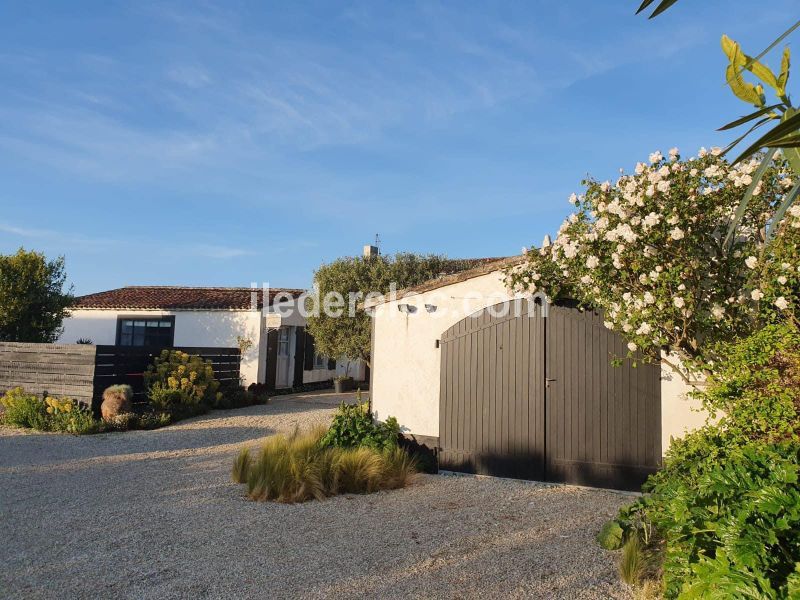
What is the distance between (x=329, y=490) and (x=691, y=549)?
4.32m

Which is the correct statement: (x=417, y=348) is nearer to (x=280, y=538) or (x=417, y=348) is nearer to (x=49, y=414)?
(x=280, y=538)

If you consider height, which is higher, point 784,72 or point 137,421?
point 784,72

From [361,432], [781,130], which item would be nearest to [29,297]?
[361,432]

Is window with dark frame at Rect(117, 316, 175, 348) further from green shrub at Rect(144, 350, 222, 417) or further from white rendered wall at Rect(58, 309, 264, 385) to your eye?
green shrub at Rect(144, 350, 222, 417)

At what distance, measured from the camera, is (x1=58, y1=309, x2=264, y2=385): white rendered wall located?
60.3 ft

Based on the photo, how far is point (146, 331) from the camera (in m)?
20.9

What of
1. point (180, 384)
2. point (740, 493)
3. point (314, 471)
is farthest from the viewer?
point (180, 384)

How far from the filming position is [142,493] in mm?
6918

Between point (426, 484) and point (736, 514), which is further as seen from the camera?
point (426, 484)

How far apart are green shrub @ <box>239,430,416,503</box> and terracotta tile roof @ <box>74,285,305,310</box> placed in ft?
39.1

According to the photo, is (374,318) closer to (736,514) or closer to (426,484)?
(426,484)

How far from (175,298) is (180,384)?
9085mm

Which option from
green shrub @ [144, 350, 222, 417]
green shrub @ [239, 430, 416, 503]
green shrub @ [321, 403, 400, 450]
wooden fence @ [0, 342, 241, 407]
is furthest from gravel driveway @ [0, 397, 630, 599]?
green shrub @ [144, 350, 222, 417]

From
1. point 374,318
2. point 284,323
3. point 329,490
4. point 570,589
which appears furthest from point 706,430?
point 284,323
